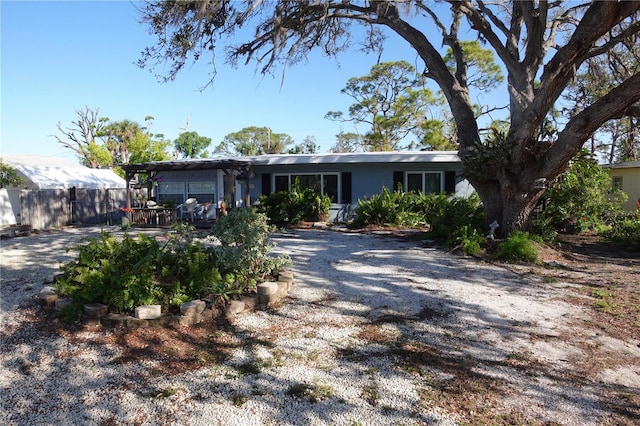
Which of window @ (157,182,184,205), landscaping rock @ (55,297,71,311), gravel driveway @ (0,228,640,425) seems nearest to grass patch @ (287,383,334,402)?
gravel driveway @ (0,228,640,425)

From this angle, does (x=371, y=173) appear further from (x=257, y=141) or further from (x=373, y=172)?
(x=257, y=141)

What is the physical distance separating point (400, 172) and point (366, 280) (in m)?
8.75

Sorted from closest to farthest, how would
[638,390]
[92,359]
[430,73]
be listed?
1. [638,390]
2. [92,359]
3. [430,73]

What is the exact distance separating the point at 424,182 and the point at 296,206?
4.45 metres

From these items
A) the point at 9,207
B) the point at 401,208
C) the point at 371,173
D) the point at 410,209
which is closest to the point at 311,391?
the point at 401,208

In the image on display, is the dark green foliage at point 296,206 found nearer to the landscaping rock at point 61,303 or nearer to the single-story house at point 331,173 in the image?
the single-story house at point 331,173

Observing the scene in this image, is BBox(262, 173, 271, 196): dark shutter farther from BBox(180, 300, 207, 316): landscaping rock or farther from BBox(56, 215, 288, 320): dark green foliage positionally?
BBox(180, 300, 207, 316): landscaping rock

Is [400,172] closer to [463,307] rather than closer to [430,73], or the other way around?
[430,73]

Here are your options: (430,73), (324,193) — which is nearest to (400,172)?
(324,193)

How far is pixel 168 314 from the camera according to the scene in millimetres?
4012

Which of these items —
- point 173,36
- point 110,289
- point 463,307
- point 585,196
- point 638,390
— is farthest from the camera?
point 585,196

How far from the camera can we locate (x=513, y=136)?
774 centimetres

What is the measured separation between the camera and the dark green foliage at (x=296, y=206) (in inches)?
537

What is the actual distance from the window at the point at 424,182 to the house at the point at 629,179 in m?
6.31
